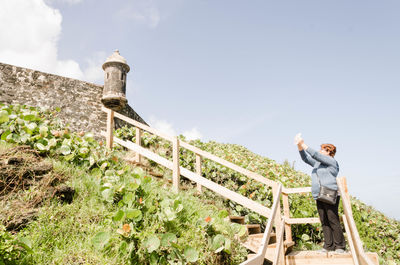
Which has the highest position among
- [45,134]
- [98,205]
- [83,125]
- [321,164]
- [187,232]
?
[83,125]

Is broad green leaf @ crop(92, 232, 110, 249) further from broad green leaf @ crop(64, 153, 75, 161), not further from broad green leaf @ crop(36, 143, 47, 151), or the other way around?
broad green leaf @ crop(36, 143, 47, 151)

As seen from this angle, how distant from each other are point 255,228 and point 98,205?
107 inches

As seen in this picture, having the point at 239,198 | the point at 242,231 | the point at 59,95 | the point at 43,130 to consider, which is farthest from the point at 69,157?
the point at 59,95

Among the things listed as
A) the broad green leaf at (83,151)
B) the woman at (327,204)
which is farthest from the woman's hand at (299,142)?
the broad green leaf at (83,151)

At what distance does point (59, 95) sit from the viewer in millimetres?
7738

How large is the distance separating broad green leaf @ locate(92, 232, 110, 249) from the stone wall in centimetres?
534

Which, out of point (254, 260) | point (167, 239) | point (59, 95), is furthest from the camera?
point (59, 95)

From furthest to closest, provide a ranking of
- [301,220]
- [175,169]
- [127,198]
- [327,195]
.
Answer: [175,169] < [301,220] < [327,195] < [127,198]

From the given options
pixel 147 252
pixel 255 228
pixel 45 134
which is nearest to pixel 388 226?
pixel 255 228

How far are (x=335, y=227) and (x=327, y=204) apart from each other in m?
0.32

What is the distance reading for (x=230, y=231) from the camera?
4082 mm

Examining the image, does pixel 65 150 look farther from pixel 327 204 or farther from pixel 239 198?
pixel 327 204

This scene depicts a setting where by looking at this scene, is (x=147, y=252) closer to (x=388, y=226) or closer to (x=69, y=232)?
(x=69, y=232)

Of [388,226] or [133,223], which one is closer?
[133,223]
